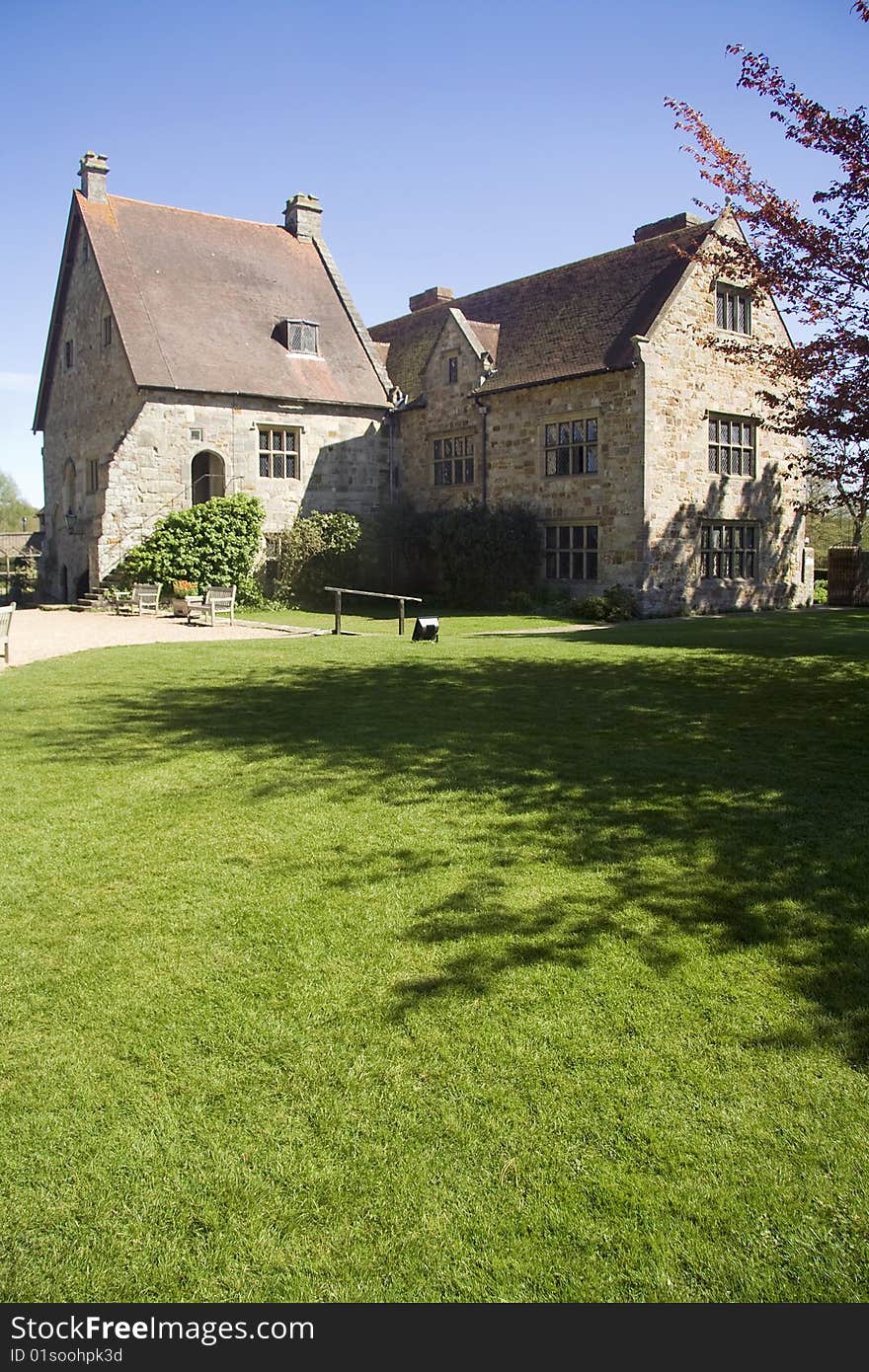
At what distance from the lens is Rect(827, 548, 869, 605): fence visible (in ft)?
106

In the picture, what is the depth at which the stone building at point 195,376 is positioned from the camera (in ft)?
95.1

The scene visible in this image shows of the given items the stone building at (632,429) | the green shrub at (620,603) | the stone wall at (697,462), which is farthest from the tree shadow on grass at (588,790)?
the stone building at (632,429)

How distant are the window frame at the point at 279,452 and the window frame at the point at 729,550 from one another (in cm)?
1238

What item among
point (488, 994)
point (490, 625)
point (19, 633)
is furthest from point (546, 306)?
point (488, 994)

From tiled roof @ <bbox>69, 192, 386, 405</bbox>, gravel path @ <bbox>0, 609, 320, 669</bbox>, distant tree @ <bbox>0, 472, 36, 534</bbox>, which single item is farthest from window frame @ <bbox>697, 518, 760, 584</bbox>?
distant tree @ <bbox>0, 472, 36, 534</bbox>

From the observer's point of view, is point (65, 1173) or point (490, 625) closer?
point (65, 1173)

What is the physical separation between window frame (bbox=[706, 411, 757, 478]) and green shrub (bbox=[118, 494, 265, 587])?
12.9m

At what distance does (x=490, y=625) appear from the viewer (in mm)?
22953

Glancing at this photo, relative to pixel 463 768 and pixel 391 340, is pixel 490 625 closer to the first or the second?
pixel 463 768

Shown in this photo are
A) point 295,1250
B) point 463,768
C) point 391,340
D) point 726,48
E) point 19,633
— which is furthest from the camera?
point 391,340

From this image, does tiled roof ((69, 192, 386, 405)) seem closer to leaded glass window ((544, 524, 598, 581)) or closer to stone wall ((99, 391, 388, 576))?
stone wall ((99, 391, 388, 576))
